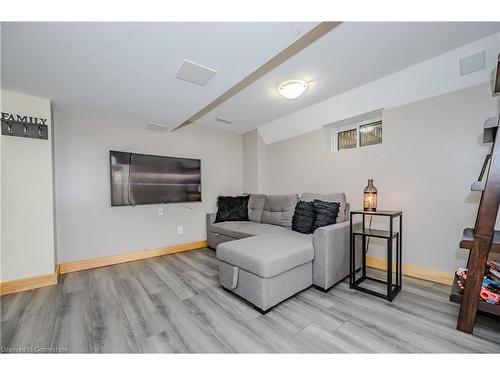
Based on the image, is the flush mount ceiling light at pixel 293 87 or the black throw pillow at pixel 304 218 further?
the black throw pillow at pixel 304 218

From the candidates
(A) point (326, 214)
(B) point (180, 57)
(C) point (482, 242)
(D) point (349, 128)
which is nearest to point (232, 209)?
(A) point (326, 214)

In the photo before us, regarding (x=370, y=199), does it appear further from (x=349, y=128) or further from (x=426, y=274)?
(x=349, y=128)

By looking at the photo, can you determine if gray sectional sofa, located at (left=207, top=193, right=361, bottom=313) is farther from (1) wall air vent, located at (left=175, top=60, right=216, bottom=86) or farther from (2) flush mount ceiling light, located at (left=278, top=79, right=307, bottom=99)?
(1) wall air vent, located at (left=175, top=60, right=216, bottom=86)

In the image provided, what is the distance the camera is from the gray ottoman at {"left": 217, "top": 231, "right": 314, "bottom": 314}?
1641mm

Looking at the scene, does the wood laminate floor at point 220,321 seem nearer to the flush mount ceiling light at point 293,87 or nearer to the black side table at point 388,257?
the black side table at point 388,257

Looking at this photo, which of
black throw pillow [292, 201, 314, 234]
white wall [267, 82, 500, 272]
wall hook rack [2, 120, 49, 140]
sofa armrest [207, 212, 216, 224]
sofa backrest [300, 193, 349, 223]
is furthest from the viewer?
sofa armrest [207, 212, 216, 224]

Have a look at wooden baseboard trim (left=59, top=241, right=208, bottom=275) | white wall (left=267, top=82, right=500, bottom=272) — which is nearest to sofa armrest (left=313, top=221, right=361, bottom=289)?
white wall (left=267, top=82, right=500, bottom=272)

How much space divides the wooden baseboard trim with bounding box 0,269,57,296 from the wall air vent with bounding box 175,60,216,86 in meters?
2.58

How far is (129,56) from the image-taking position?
154 centimetres

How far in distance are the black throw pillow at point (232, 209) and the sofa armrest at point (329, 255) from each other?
1704 millimetres

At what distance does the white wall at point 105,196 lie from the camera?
101 inches

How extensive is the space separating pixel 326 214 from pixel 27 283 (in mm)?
3317

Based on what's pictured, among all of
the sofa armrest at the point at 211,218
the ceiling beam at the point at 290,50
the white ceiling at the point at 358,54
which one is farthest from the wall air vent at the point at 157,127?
the sofa armrest at the point at 211,218
